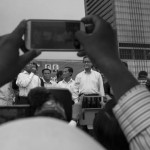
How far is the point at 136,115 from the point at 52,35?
0.56 metres

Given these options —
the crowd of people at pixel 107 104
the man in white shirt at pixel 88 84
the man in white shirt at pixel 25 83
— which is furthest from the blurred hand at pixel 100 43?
the man in white shirt at pixel 88 84

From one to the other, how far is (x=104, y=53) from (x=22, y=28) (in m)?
0.40

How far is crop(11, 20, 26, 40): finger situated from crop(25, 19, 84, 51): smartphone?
0.02 m

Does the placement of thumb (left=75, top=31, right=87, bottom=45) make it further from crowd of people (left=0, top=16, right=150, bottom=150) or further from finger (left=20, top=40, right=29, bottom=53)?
finger (left=20, top=40, right=29, bottom=53)

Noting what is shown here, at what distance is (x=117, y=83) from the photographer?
97cm

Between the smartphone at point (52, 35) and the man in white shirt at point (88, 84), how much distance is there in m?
5.69

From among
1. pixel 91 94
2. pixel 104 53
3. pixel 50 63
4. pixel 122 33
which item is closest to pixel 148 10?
pixel 122 33

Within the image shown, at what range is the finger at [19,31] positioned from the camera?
1.26 meters

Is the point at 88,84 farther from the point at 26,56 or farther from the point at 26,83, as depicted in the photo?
the point at 26,56

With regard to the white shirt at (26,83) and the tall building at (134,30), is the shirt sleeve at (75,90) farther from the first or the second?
the tall building at (134,30)

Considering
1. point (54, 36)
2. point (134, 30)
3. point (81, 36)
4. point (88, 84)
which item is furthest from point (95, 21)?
point (134, 30)

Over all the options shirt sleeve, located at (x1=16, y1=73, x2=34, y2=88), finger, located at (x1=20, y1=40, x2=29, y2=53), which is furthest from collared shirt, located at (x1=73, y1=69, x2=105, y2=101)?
finger, located at (x1=20, y1=40, x2=29, y2=53)

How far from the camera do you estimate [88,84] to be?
23.2ft

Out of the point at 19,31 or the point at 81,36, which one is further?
the point at 19,31
